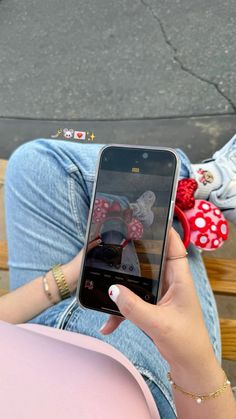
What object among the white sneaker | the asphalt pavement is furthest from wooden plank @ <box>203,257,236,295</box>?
the asphalt pavement

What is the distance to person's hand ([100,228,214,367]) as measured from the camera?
0.44m

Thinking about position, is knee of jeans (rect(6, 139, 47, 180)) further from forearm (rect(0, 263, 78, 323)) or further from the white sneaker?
the white sneaker

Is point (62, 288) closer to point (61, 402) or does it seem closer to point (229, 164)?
point (61, 402)

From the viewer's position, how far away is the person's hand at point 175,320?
1.45ft

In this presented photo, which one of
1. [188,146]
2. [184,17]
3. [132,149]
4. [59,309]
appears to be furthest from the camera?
[184,17]

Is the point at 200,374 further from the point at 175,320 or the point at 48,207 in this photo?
the point at 48,207

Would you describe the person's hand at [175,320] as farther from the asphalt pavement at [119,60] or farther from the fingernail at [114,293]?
the asphalt pavement at [119,60]

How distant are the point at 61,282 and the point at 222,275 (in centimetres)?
34

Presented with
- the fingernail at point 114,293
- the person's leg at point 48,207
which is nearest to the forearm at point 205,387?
the fingernail at point 114,293

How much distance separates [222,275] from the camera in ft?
2.74

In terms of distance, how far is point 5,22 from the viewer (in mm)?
1450

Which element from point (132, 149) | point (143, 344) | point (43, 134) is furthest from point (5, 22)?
point (143, 344)

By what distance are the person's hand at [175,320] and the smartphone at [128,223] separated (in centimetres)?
6

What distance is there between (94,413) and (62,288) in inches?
11.9
